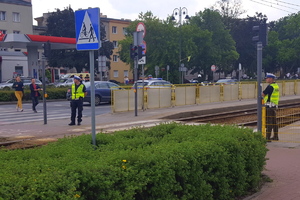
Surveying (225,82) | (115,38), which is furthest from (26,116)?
(115,38)

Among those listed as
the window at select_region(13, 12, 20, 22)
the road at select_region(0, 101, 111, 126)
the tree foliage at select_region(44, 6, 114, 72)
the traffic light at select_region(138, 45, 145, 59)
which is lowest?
the road at select_region(0, 101, 111, 126)

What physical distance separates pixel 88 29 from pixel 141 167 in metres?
2.42

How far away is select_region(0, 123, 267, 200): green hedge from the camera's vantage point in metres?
3.64

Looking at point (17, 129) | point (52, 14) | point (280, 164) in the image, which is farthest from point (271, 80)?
point (52, 14)

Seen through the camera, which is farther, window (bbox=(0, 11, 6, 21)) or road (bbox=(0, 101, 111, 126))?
window (bbox=(0, 11, 6, 21))

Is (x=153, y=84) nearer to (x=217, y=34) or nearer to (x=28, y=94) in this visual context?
(x=28, y=94)

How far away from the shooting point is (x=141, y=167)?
4.36 metres

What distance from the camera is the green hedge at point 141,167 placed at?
143 inches

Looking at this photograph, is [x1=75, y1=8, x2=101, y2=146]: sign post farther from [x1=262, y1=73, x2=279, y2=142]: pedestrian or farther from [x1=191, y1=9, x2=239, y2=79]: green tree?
[x1=191, y1=9, x2=239, y2=79]: green tree

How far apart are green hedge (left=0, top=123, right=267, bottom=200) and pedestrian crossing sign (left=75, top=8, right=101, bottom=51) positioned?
4.59 ft

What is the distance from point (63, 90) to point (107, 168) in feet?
98.6

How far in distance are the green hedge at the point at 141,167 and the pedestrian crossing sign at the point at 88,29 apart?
140cm

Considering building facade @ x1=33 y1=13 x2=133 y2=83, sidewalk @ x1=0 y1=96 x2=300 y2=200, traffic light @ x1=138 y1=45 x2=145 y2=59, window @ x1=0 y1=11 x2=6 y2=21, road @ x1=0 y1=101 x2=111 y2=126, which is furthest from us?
building facade @ x1=33 y1=13 x2=133 y2=83

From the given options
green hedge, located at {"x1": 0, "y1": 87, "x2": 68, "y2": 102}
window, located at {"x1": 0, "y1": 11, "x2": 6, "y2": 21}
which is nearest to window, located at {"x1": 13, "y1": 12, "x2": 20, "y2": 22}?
window, located at {"x1": 0, "y1": 11, "x2": 6, "y2": 21}
